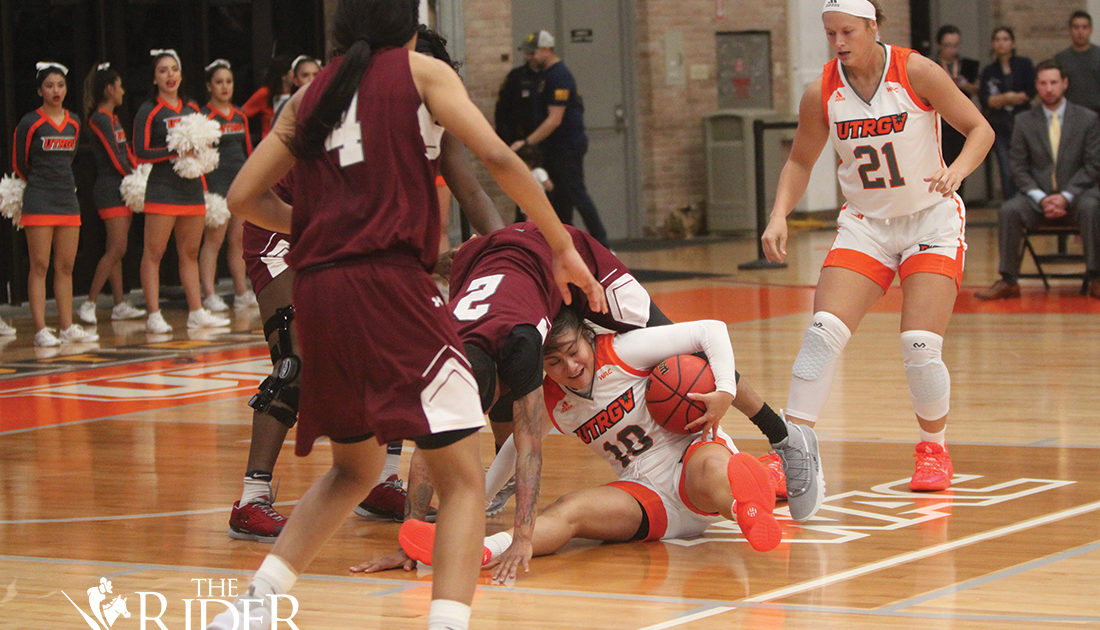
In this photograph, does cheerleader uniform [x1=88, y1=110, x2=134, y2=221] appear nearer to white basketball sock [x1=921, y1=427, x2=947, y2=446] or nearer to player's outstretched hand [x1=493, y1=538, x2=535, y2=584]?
white basketball sock [x1=921, y1=427, x2=947, y2=446]

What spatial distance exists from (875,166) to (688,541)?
152 centimetres

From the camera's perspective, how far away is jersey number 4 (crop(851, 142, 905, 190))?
513 centimetres

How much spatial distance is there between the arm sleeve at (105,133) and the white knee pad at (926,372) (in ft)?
24.2

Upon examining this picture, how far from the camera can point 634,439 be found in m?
4.53

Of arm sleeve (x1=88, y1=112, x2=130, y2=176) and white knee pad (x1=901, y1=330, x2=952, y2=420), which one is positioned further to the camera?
arm sleeve (x1=88, y1=112, x2=130, y2=176)

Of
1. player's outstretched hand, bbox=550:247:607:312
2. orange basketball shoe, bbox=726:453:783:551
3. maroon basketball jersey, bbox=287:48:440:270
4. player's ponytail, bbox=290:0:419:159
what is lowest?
orange basketball shoe, bbox=726:453:783:551

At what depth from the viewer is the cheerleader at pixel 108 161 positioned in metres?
11.0

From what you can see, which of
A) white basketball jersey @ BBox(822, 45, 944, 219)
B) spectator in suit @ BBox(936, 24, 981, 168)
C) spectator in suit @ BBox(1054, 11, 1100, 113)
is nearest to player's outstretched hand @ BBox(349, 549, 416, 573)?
white basketball jersey @ BBox(822, 45, 944, 219)

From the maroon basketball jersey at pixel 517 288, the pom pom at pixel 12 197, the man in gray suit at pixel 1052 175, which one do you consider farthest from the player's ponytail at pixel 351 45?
the man in gray suit at pixel 1052 175

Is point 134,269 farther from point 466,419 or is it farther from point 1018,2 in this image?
point 1018,2

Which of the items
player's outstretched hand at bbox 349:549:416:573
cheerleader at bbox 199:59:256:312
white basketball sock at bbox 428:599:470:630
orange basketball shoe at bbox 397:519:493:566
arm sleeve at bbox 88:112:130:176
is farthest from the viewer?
cheerleader at bbox 199:59:256:312

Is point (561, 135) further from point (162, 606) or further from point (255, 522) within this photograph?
point (162, 606)

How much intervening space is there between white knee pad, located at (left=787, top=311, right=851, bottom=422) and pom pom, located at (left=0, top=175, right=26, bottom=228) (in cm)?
686

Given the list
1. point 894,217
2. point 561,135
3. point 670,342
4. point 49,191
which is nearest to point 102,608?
point 670,342
